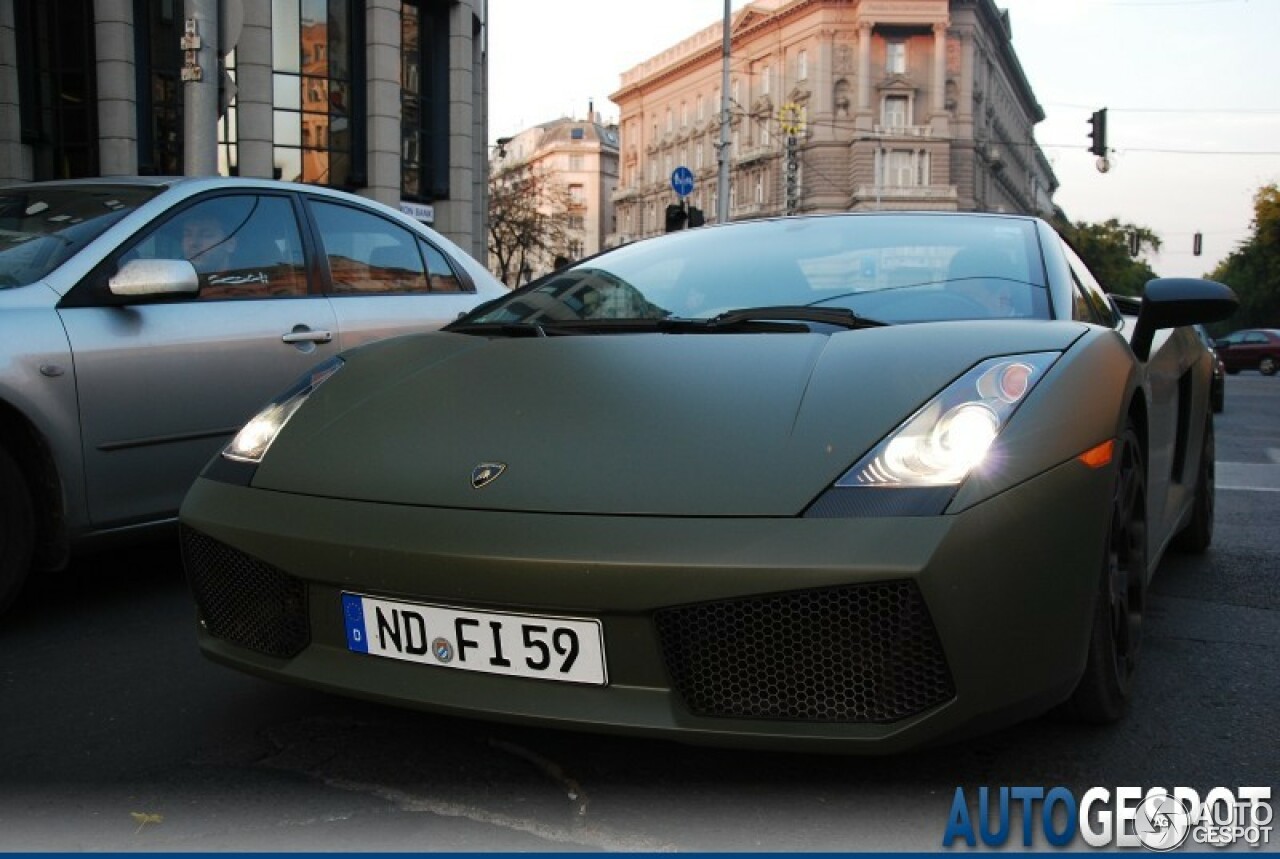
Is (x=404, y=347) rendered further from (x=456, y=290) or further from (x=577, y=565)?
(x=456, y=290)

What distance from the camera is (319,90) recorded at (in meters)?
25.9

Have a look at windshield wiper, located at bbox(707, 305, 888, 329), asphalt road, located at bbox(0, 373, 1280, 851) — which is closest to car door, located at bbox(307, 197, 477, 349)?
asphalt road, located at bbox(0, 373, 1280, 851)

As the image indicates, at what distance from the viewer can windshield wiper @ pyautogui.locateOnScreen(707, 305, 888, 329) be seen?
2846mm

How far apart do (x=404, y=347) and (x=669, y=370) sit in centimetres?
80

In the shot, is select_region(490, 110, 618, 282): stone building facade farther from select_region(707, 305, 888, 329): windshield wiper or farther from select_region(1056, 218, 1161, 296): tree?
select_region(707, 305, 888, 329): windshield wiper

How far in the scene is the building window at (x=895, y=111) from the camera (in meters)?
76.6

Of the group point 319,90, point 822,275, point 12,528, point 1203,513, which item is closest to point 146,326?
point 12,528

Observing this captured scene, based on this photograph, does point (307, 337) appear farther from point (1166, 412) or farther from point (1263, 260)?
point (1263, 260)

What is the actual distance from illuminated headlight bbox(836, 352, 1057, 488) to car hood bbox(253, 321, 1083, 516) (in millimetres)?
29

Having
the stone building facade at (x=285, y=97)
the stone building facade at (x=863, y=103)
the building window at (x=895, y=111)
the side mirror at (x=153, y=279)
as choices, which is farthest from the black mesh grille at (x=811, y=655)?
the building window at (x=895, y=111)

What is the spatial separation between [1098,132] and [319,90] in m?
16.9

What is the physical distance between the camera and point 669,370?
2.61 m

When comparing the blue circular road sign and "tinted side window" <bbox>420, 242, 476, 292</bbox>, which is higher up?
the blue circular road sign

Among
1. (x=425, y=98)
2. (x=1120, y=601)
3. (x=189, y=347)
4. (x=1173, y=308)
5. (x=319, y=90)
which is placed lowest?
(x=1120, y=601)
